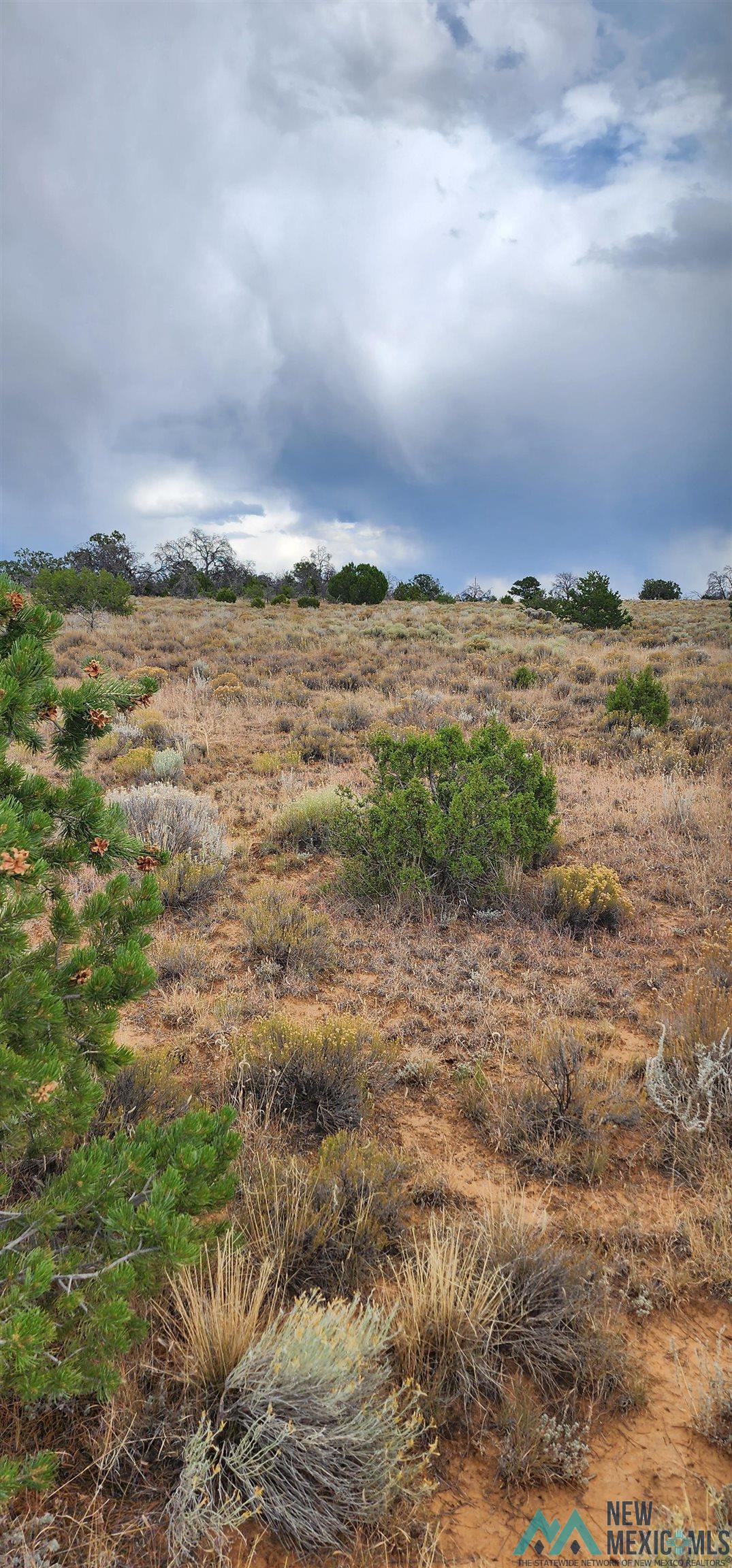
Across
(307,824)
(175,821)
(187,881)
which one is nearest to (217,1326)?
(187,881)

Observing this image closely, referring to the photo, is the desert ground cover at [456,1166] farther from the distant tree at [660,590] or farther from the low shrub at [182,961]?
the distant tree at [660,590]

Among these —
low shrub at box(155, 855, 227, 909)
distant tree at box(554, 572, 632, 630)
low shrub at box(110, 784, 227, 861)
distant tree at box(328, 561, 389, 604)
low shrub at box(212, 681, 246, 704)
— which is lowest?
low shrub at box(155, 855, 227, 909)

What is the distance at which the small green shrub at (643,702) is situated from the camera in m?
11.1

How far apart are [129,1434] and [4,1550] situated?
1.11 feet

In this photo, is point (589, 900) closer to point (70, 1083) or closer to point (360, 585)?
point (70, 1083)

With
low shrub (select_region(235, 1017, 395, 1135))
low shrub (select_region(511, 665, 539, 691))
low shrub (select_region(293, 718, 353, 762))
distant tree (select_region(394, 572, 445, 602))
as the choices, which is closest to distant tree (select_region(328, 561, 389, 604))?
distant tree (select_region(394, 572, 445, 602))

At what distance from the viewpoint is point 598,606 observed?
87.1 feet

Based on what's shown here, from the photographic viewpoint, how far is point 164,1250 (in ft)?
5.97

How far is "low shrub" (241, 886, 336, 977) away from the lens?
196 inches

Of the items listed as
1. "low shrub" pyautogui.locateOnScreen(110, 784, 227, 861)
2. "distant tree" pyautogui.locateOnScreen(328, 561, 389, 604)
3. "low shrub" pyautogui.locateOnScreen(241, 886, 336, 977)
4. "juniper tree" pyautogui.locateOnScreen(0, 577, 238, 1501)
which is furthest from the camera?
"distant tree" pyautogui.locateOnScreen(328, 561, 389, 604)

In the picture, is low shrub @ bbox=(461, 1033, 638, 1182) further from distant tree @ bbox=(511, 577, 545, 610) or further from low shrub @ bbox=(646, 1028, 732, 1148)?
distant tree @ bbox=(511, 577, 545, 610)

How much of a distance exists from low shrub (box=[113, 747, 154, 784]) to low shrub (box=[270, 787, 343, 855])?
249cm

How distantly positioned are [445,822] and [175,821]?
283 cm

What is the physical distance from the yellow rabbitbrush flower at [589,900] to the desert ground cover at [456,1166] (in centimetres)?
5
